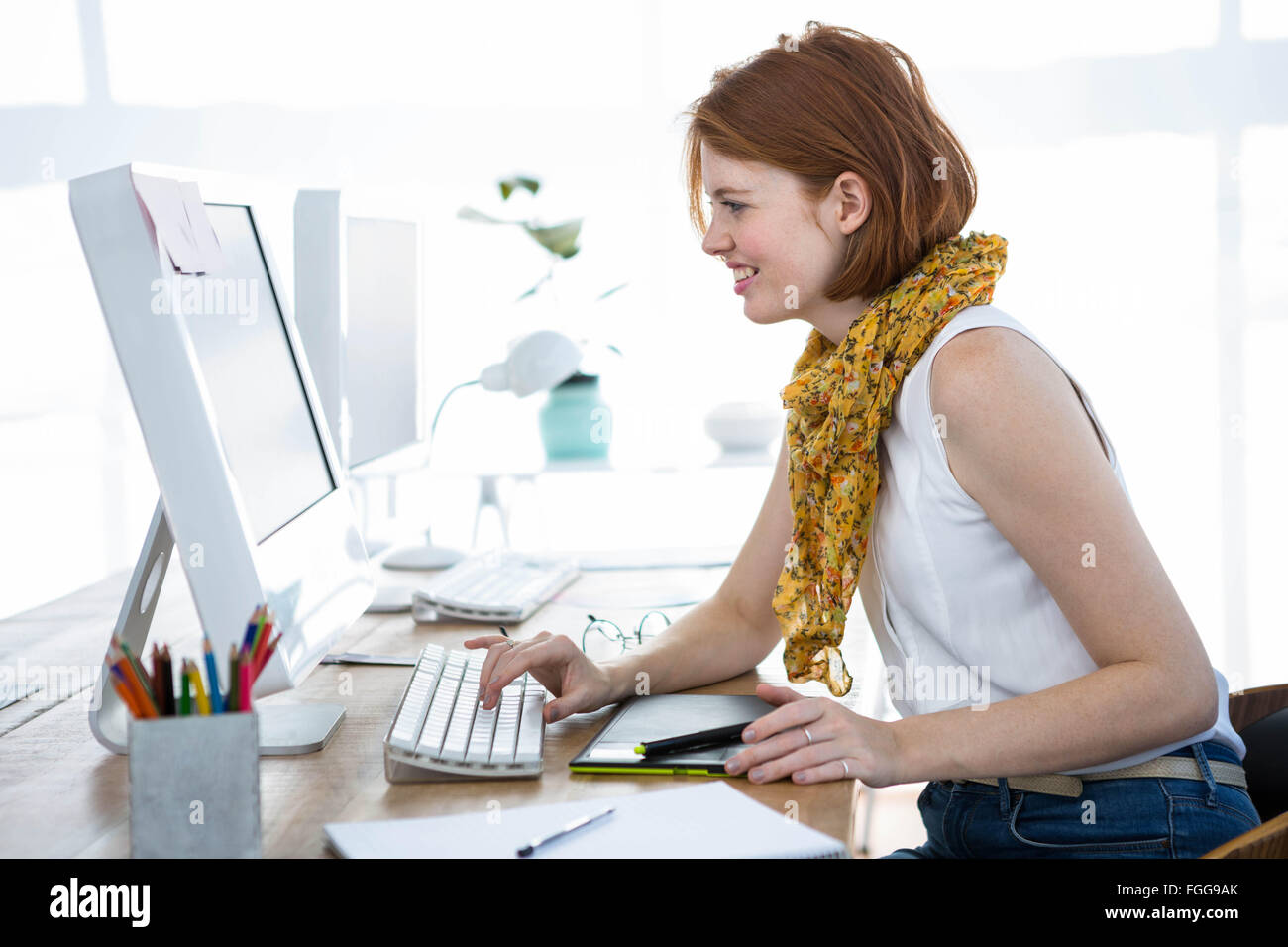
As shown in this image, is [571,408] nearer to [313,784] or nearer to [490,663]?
[490,663]

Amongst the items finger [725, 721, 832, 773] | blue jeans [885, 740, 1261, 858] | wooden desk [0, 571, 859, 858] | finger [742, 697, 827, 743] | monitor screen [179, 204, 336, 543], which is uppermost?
monitor screen [179, 204, 336, 543]

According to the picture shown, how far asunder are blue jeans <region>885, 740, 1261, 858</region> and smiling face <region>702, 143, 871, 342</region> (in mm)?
496

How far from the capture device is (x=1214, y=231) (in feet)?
10.9

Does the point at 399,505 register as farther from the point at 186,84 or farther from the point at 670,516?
the point at 186,84

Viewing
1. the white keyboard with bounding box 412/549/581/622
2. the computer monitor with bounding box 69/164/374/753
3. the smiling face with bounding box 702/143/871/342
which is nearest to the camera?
the computer monitor with bounding box 69/164/374/753

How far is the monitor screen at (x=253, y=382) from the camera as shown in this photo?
2.85ft

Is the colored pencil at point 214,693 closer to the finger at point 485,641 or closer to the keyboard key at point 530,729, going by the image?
the keyboard key at point 530,729

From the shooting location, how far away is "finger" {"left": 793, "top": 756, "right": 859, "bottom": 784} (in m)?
0.84

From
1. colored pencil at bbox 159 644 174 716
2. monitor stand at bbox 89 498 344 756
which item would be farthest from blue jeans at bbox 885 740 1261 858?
colored pencil at bbox 159 644 174 716

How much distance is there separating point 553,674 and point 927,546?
357 millimetres

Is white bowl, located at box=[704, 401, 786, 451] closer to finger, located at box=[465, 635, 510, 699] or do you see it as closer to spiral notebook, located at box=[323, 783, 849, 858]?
finger, located at box=[465, 635, 510, 699]

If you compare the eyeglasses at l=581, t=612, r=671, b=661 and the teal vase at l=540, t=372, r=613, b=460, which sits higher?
the teal vase at l=540, t=372, r=613, b=460

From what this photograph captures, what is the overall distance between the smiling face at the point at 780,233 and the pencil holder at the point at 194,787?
0.66 metres
